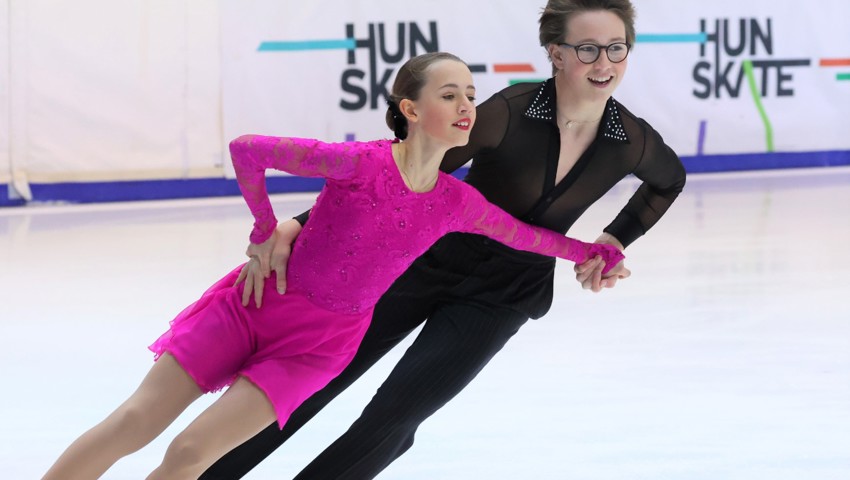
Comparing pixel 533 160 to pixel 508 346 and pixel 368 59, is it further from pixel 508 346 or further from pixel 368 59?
pixel 368 59

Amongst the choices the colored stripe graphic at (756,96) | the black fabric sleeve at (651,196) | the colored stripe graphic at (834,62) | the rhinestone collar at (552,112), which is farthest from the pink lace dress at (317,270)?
the colored stripe graphic at (834,62)

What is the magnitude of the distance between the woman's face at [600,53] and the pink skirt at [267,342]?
28.2 inches

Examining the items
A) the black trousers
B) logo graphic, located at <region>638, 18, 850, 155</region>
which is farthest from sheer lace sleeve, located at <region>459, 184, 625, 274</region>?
logo graphic, located at <region>638, 18, 850, 155</region>

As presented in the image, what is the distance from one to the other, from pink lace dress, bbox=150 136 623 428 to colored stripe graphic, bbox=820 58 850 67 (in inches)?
349

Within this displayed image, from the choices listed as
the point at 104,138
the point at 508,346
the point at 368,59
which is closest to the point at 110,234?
the point at 104,138

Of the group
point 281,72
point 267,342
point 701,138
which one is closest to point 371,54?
point 281,72

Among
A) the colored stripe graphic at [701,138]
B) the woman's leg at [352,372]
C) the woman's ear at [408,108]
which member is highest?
the woman's ear at [408,108]

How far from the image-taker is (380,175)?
7.59 ft

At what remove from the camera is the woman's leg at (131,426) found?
207 centimetres

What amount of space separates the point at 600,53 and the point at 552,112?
0.18 m

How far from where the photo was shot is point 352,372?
2.61 meters

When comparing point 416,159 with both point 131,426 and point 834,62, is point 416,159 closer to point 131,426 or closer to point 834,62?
point 131,426

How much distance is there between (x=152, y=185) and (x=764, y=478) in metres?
6.69

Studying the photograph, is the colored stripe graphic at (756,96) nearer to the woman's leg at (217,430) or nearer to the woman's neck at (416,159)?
the woman's neck at (416,159)
